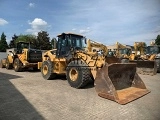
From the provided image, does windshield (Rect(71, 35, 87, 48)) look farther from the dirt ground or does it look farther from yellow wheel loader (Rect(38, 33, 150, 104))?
the dirt ground

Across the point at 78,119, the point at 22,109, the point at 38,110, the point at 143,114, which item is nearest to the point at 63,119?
the point at 78,119

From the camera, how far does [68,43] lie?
29.7 ft

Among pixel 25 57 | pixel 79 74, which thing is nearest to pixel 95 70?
pixel 79 74

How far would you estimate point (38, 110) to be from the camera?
4.86 m

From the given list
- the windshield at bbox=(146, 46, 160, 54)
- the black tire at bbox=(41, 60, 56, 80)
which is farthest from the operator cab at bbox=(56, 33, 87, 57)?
the windshield at bbox=(146, 46, 160, 54)

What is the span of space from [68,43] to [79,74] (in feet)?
7.66

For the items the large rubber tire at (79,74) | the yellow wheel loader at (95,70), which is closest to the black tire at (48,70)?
the yellow wheel loader at (95,70)

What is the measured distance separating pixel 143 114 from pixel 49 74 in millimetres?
6096

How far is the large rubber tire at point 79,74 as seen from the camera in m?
7.20

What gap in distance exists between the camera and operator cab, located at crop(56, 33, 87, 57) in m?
9.02

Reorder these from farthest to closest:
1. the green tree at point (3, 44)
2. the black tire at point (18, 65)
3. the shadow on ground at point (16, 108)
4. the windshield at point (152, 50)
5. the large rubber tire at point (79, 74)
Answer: the green tree at point (3, 44) < the windshield at point (152, 50) < the black tire at point (18, 65) < the large rubber tire at point (79, 74) < the shadow on ground at point (16, 108)

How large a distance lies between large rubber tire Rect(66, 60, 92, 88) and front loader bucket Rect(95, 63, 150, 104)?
3.15 feet

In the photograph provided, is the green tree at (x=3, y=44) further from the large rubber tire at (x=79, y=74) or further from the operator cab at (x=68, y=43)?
the large rubber tire at (x=79, y=74)

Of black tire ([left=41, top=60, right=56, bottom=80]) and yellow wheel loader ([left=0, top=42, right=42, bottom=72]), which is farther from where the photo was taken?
yellow wheel loader ([left=0, top=42, right=42, bottom=72])
